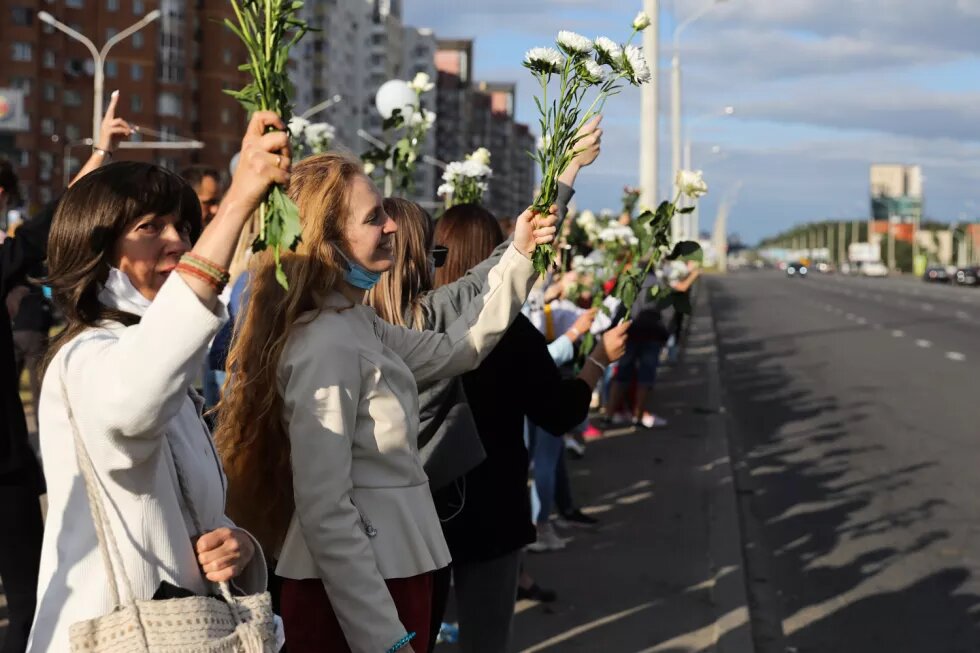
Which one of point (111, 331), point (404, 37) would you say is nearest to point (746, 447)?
point (111, 331)

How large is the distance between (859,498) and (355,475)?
7.78 m

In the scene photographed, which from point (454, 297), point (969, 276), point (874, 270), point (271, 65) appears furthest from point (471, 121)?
point (271, 65)

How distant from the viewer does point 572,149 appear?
395 centimetres

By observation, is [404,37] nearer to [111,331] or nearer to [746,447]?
[746,447]

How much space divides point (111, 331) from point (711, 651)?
418cm

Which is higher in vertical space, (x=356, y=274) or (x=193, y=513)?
(x=356, y=274)

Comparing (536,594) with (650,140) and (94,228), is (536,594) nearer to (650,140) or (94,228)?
(94,228)

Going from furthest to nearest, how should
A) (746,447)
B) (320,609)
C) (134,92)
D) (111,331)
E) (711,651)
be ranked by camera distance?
1. (134,92)
2. (746,447)
3. (711,651)
4. (320,609)
5. (111,331)

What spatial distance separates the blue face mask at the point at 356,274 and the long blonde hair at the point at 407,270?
72cm

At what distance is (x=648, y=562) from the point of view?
7789 millimetres

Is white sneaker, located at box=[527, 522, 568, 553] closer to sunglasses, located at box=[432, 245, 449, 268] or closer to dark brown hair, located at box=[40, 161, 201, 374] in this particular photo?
sunglasses, located at box=[432, 245, 449, 268]

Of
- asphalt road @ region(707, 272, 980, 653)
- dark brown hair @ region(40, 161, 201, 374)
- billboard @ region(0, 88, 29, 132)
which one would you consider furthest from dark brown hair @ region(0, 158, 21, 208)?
billboard @ region(0, 88, 29, 132)

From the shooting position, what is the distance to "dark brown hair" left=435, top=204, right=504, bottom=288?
15.5ft

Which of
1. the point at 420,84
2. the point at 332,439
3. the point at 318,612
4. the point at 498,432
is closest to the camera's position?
the point at 332,439
